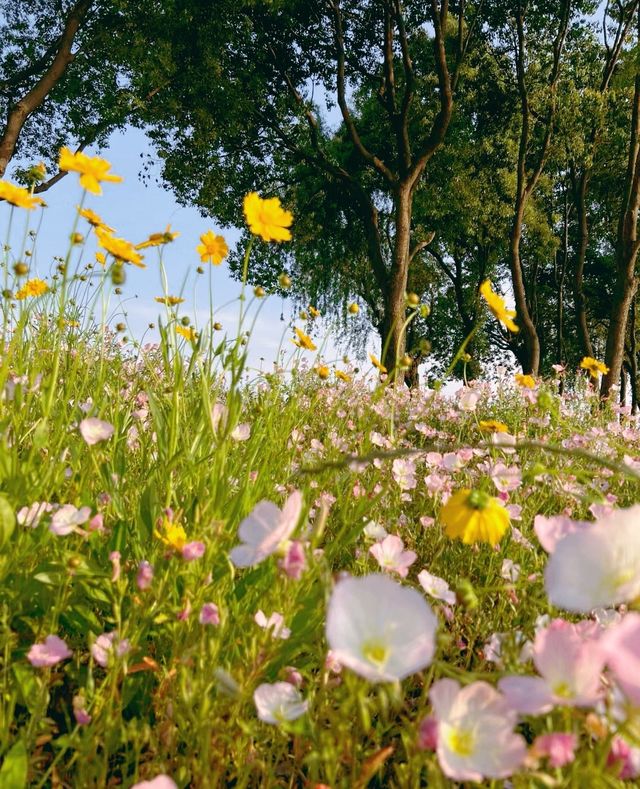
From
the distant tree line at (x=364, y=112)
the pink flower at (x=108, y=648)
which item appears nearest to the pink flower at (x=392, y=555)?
the pink flower at (x=108, y=648)

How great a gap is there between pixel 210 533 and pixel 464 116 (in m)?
14.3

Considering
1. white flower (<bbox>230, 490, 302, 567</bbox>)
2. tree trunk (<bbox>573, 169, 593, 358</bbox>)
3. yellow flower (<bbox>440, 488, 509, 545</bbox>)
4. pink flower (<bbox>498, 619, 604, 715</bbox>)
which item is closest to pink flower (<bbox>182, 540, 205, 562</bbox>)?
white flower (<bbox>230, 490, 302, 567</bbox>)

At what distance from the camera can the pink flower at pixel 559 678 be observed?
0.54m

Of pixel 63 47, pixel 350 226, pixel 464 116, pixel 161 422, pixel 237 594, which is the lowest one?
pixel 237 594

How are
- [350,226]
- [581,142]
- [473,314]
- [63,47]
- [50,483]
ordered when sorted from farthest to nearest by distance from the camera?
[473,314] < [350,226] < [581,142] < [63,47] < [50,483]

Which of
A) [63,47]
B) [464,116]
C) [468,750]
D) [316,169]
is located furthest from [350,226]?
[468,750]

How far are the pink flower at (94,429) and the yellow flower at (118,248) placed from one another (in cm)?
44

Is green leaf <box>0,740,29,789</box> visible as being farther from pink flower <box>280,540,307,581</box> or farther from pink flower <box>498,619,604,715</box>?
pink flower <box>498,619,604,715</box>

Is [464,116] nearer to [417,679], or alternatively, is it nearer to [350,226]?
[350,226]

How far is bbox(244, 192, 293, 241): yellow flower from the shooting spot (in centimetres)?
160

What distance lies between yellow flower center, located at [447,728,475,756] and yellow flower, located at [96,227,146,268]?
4.35 feet

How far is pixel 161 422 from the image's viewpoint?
1.65 metres

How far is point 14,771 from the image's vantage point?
0.82 metres

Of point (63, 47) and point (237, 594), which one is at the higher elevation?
point (63, 47)
